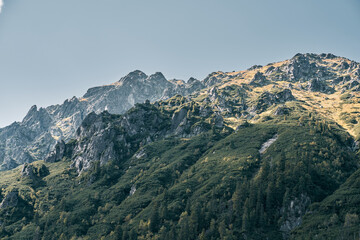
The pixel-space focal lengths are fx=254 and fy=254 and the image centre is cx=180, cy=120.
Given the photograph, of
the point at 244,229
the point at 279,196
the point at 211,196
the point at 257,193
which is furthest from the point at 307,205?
the point at 211,196

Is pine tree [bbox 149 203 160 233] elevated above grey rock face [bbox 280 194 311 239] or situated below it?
above

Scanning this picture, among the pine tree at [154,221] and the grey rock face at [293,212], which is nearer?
the grey rock face at [293,212]

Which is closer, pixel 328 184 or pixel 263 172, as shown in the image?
pixel 328 184

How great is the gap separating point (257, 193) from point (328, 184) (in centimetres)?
5138

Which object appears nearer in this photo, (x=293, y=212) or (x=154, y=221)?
(x=293, y=212)

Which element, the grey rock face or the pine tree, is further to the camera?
the pine tree

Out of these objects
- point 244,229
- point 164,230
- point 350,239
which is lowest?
point 350,239

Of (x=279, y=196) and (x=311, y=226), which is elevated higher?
(x=279, y=196)

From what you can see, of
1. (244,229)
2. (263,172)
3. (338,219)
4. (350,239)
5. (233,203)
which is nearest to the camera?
(350,239)

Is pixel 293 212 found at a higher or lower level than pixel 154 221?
lower

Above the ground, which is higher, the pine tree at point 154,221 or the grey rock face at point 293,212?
the pine tree at point 154,221

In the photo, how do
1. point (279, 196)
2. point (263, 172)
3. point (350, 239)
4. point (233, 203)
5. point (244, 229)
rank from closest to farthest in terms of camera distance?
point (350, 239), point (244, 229), point (279, 196), point (233, 203), point (263, 172)

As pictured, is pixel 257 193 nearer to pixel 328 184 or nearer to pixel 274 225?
pixel 274 225

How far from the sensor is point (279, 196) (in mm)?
163750
